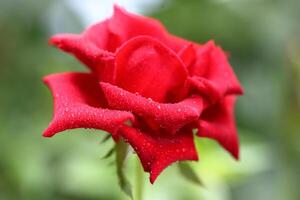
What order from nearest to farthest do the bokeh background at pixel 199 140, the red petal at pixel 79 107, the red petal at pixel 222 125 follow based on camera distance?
the red petal at pixel 79 107 < the red petal at pixel 222 125 < the bokeh background at pixel 199 140

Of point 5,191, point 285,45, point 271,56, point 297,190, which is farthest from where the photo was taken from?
point 271,56

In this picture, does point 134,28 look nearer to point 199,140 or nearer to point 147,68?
point 147,68

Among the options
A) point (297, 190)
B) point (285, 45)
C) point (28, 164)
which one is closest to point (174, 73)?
point (28, 164)

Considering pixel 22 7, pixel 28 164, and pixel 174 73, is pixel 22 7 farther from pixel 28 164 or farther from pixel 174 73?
pixel 174 73

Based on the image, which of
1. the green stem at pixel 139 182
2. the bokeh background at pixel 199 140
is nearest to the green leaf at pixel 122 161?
the green stem at pixel 139 182

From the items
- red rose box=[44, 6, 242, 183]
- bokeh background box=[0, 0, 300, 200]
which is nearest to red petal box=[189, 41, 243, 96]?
red rose box=[44, 6, 242, 183]

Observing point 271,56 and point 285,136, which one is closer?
point 285,136

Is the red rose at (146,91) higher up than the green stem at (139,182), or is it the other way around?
the red rose at (146,91)

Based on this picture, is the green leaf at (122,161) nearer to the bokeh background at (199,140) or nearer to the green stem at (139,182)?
the green stem at (139,182)
